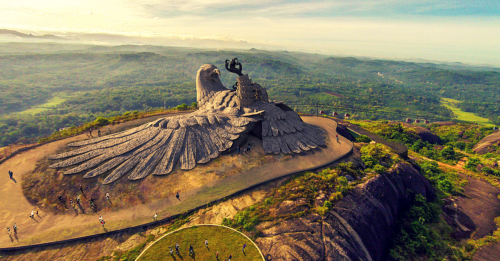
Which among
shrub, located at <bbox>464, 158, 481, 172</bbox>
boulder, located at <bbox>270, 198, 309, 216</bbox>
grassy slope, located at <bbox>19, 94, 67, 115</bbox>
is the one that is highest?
boulder, located at <bbox>270, 198, 309, 216</bbox>

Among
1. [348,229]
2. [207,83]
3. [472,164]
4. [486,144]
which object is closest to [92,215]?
[348,229]

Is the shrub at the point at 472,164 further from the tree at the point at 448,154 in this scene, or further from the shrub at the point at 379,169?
the shrub at the point at 379,169

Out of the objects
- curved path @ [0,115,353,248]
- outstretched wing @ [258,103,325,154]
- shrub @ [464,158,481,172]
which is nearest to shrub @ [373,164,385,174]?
curved path @ [0,115,353,248]

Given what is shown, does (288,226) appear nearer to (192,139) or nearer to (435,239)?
(192,139)

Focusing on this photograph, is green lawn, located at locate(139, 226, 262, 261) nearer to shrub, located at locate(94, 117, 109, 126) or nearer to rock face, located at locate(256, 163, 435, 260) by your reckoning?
rock face, located at locate(256, 163, 435, 260)

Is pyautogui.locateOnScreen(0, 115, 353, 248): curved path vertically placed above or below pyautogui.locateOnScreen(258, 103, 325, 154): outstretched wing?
below

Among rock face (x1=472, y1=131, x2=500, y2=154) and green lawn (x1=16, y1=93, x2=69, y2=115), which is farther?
green lawn (x1=16, y1=93, x2=69, y2=115)

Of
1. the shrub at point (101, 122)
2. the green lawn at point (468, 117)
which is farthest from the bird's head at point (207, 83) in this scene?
the green lawn at point (468, 117)

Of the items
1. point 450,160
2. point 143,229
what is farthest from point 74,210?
point 450,160

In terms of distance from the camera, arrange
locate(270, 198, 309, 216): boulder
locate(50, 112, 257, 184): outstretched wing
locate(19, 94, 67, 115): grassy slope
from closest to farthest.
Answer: locate(270, 198, 309, 216): boulder → locate(50, 112, 257, 184): outstretched wing → locate(19, 94, 67, 115): grassy slope
